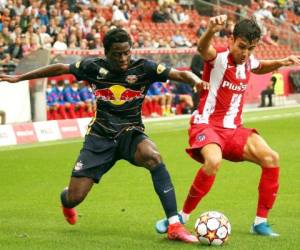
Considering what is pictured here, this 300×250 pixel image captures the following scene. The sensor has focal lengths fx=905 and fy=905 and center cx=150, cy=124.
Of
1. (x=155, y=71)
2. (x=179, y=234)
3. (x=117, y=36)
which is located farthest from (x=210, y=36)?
(x=179, y=234)

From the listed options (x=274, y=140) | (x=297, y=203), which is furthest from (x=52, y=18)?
(x=297, y=203)

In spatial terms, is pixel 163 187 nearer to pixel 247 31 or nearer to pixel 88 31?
pixel 247 31

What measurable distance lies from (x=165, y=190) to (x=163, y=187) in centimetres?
3

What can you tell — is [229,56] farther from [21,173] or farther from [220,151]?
[21,173]

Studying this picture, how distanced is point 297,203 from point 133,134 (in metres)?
2.97

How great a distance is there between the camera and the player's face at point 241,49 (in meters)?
8.97

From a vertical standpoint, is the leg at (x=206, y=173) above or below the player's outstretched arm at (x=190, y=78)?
below

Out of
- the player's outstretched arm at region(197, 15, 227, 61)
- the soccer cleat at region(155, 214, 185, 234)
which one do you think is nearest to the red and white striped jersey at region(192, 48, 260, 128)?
the player's outstretched arm at region(197, 15, 227, 61)

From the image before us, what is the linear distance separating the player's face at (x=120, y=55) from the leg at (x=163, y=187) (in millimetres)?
835

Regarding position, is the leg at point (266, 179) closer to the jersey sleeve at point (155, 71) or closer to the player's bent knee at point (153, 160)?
the player's bent knee at point (153, 160)

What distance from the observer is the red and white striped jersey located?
9211 millimetres

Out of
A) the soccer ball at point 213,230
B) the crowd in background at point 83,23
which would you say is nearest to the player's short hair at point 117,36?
the soccer ball at point 213,230

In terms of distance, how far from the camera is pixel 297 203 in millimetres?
11094

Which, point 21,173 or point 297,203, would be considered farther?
point 21,173
